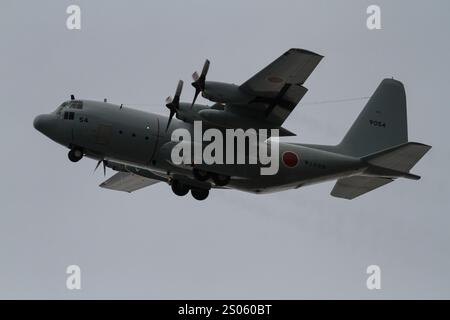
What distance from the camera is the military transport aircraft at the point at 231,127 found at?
25.9 metres

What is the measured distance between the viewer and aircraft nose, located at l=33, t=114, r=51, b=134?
26422 millimetres

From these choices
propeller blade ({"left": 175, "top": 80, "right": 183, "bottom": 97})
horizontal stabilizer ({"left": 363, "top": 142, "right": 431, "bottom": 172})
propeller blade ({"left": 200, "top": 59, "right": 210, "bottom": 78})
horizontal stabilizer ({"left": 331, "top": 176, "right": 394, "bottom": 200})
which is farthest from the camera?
horizontal stabilizer ({"left": 331, "top": 176, "right": 394, "bottom": 200})

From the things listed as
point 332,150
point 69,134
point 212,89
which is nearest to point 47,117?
point 69,134

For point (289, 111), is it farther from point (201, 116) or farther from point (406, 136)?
point (406, 136)

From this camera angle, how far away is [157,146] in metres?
26.5

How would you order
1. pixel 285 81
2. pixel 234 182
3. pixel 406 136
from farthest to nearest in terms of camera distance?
pixel 406 136 → pixel 234 182 → pixel 285 81

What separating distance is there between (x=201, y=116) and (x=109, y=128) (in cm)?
287

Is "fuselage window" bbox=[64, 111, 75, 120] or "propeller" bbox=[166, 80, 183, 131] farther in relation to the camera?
"propeller" bbox=[166, 80, 183, 131]

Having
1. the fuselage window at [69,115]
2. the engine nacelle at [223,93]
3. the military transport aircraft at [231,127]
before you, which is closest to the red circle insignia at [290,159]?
the military transport aircraft at [231,127]

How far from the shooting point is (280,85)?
25.8m

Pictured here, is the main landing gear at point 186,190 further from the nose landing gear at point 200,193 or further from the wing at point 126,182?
the wing at point 126,182

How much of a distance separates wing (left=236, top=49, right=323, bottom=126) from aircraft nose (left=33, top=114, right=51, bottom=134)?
5.75m

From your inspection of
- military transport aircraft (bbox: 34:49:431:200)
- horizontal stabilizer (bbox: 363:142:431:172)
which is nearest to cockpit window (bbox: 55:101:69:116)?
military transport aircraft (bbox: 34:49:431:200)

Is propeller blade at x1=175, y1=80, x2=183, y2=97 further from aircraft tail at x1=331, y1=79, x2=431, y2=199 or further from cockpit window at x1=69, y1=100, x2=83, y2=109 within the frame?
aircraft tail at x1=331, y1=79, x2=431, y2=199
